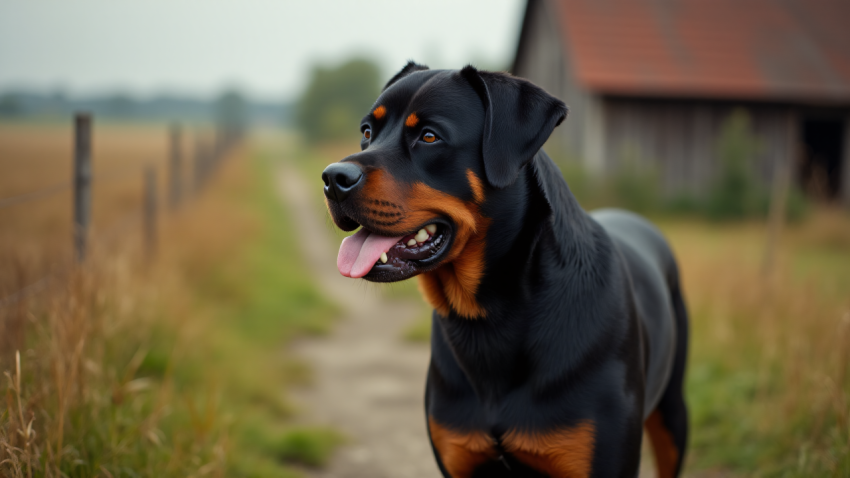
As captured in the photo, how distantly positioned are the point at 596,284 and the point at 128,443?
82.4 inches

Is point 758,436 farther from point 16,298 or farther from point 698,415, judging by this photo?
point 16,298

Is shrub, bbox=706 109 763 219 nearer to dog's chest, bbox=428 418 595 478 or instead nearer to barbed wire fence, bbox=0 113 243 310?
barbed wire fence, bbox=0 113 243 310

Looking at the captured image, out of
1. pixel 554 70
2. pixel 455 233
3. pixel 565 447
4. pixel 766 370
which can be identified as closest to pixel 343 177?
pixel 455 233

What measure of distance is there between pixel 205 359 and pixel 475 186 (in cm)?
314

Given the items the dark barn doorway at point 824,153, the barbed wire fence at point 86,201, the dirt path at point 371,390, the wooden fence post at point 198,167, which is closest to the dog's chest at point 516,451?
the dirt path at point 371,390

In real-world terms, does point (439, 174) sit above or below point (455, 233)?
above

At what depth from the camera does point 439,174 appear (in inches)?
86.7

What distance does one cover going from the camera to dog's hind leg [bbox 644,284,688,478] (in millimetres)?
3055

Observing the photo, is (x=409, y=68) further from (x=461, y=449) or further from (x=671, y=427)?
(x=671, y=427)

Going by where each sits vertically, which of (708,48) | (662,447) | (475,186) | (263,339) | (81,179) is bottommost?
(263,339)

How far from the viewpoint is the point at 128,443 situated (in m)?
2.85

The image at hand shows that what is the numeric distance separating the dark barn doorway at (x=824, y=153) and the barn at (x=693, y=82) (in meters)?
0.08

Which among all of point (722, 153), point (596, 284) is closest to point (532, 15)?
point (722, 153)

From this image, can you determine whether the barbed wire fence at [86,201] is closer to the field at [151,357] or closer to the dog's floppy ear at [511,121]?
the field at [151,357]
